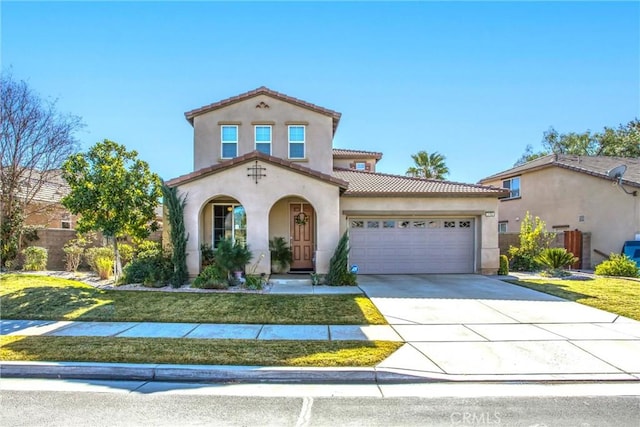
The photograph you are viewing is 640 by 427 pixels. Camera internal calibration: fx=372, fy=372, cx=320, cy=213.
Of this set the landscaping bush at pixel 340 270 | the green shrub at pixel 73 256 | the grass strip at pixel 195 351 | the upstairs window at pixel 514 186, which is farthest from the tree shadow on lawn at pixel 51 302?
the upstairs window at pixel 514 186

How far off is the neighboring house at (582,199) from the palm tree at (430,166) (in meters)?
11.5

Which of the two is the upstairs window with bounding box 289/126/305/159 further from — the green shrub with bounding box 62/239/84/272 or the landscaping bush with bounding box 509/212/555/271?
the landscaping bush with bounding box 509/212/555/271

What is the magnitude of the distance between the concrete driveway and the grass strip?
64 centimetres

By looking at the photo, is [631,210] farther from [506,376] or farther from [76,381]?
[76,381]

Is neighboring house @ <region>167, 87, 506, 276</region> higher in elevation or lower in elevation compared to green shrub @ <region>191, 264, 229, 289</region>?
higher

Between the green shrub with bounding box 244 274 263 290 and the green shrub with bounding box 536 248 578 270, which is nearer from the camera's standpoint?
the green shrub with bounding box 244 274 263 290

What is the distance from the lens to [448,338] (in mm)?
7078

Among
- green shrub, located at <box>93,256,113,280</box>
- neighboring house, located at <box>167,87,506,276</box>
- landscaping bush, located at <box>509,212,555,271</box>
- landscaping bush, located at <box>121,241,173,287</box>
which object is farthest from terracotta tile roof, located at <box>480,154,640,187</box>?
green shrub, located at <box>93,256,113,280</box>

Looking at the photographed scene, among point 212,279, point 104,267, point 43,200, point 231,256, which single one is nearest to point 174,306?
point 212,279

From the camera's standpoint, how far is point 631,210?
1734 cm

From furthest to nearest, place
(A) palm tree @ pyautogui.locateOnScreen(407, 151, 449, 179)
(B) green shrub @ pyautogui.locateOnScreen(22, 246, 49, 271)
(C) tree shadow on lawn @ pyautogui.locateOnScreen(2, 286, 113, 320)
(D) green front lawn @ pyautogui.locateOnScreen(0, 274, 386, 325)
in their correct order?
(A) palm tree @ pyautogui.locateOnScreen(407, 151, 449, 179), (B) green shrub @ pyautogui.locateOnScreen(22, 246, 49, 271), (C) tree shadow on lawn @ pyautogui.locateOnScreen(2, 286, 113, 320), (D) green front lawn @ pyautogui.locateOnScreen(0, 274, 386, 325)

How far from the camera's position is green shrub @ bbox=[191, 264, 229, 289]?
1200 cm

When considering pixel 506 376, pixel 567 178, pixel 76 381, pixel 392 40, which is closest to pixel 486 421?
pixel 506 376

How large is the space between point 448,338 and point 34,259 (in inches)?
620
